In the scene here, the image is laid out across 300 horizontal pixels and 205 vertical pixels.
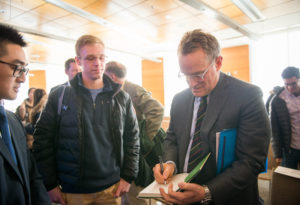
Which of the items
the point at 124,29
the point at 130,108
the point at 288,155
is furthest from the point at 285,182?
the point at 124,29

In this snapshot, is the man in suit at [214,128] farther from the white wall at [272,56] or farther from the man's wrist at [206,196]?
the white wall at [272,56]

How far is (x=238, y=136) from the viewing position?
104 cm

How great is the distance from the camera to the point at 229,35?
680 centimetres

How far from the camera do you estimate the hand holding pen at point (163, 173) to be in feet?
3.48

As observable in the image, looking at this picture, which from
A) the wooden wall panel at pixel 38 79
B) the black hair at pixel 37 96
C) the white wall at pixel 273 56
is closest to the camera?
the black hair at pixel 37 96

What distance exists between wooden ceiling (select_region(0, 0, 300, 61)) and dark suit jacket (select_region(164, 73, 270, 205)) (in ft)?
11.0

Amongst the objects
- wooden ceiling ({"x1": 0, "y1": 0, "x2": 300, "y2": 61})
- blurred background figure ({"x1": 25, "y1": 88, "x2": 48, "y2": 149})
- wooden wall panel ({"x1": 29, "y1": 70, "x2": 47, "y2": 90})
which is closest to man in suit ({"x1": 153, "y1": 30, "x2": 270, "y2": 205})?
Result: blurred background figure ({"x1": 25, "y1": 88, "x2": 48, "y2": 149})

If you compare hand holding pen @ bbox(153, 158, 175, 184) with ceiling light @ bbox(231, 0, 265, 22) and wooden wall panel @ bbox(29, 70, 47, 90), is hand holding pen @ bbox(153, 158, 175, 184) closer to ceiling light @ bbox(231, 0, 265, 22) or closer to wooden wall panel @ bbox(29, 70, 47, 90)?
ceiling light @ bbox(231, 0, 265, 22)

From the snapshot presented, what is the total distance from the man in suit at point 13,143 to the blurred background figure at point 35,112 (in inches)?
92.6

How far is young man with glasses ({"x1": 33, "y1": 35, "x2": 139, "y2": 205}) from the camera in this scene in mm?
1450

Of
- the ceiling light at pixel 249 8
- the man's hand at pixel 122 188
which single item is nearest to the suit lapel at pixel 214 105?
the man's hand at pixel 122 188

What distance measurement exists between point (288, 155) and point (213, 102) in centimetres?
247

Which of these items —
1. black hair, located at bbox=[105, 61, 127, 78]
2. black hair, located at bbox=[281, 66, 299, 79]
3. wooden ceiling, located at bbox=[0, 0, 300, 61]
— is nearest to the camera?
black hair, located at bbox=[105, 61, 127, 78]

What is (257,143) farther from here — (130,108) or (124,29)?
(124,29)
